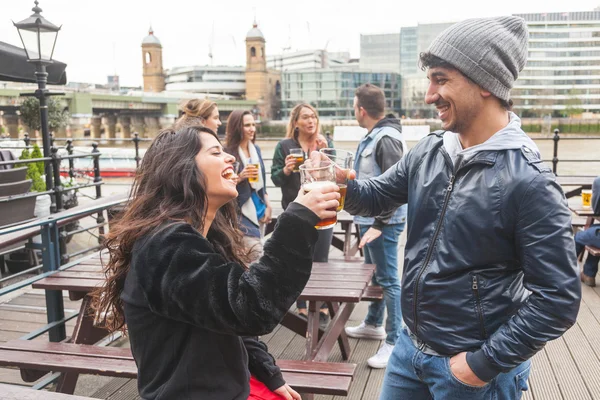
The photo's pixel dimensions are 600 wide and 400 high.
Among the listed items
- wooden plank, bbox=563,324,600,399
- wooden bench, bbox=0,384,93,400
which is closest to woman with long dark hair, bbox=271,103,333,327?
wooden plank, bbox=563,324,600,399

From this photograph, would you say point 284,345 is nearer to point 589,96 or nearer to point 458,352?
point 458,352

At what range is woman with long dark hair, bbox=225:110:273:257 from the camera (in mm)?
3828

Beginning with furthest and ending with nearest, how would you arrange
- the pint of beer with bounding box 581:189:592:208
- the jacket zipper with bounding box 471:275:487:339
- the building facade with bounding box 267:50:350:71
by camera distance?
the building facade with bounding box 267:50:350:71 < the pint of beer with bounding box 581:189:592:208 < the jacket zipper with bounding box 471:275:487:339

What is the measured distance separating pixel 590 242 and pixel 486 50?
388cm

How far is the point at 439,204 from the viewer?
148 cm

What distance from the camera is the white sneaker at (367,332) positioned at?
3715 millimetres

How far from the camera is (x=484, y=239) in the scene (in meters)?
1.38

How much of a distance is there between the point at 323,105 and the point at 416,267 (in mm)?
85600

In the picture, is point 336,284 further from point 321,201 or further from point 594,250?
point 594,250

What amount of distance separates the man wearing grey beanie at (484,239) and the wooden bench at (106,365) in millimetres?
676

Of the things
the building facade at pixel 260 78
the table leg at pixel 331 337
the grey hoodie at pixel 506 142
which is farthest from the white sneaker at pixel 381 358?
the building facade at pixel 260 78

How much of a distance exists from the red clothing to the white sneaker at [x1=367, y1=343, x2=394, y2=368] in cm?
177

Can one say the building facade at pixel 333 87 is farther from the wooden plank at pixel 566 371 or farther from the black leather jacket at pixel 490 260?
the black leather jacket at pixel 490 260

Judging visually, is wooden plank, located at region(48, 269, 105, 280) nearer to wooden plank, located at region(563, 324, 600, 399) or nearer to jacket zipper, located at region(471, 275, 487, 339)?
jacket zipper, located at region(471, 275, 487, 339)
